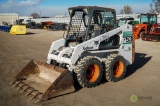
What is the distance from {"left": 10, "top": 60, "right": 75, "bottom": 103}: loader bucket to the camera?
512 cm

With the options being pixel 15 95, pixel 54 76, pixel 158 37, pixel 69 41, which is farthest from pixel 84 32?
pixel 158 37

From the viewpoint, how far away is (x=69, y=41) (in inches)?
274

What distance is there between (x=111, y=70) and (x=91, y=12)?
1919mm

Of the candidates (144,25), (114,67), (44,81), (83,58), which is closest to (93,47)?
Answer: (83,58)

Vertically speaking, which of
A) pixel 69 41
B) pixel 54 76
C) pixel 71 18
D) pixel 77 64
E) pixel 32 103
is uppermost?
pixel 71 18

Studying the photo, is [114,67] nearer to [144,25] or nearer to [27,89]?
[27,89]

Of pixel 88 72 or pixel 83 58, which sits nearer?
pixel 83 58

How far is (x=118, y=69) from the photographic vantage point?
690 centimetres

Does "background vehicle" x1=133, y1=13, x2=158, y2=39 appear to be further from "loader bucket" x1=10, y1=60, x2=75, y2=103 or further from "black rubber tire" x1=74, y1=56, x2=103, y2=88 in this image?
"loader bucket" x1=10, y1=60, x2=75, y2=103

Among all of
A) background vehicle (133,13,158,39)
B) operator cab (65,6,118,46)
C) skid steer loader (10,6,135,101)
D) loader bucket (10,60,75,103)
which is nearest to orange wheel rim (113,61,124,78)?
skid steer loader (10,6,135,101)

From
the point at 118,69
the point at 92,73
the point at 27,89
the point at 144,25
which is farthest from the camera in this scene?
the point at 144,25

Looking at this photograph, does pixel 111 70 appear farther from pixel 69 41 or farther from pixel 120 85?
pixel 69 41

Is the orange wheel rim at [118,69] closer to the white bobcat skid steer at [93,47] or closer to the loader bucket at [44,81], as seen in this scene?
the white bobcat skid steer at [93,47]

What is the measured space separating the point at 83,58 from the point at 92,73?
623mm
